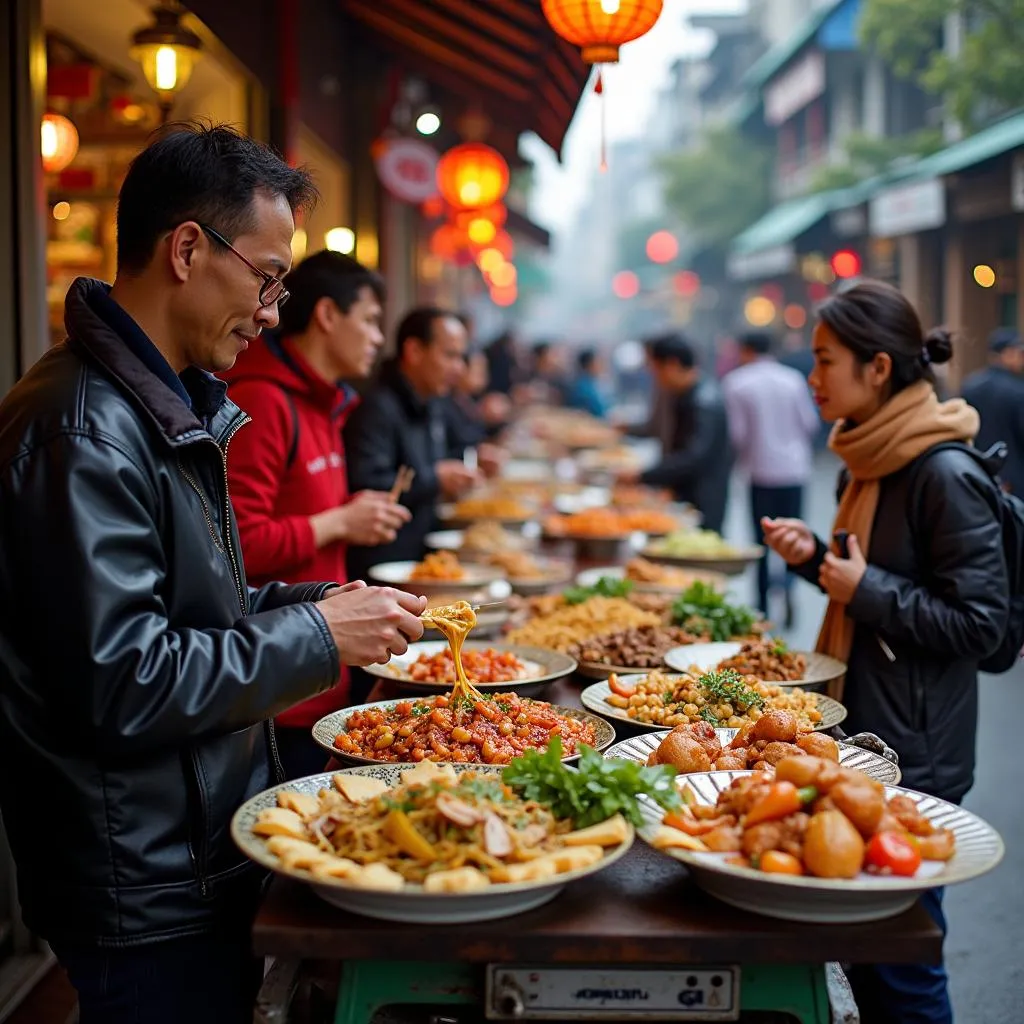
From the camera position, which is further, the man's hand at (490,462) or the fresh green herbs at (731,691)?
the man's hand at (490,462)

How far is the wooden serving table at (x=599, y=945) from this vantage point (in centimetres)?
197

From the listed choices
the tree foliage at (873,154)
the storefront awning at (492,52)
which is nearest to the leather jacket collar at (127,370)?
the storefront awning at (492,52)

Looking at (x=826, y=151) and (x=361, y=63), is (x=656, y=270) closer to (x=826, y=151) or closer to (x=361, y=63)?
(x=826, y=151)

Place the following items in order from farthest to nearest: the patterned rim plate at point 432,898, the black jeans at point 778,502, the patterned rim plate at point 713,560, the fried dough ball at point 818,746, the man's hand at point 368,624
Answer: the black jeans at point 778,502 → the patterned rim plate at point 713,560 → the fried dough ball at point 818,746 → the man's hand at point 368,624 → the patterned rim plate at point 432,898

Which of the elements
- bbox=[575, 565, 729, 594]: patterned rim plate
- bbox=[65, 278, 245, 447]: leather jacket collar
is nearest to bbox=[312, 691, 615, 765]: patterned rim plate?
bbox=[65, 278, 245, 447]: leather jacket collar

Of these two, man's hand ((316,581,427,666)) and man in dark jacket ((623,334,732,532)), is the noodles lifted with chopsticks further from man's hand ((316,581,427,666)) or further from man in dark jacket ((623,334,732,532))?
man in dark jacket ((623,334,732,532))

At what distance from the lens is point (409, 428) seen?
6.27 m

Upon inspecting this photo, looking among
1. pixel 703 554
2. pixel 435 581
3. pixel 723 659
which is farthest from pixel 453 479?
pixel 723 659

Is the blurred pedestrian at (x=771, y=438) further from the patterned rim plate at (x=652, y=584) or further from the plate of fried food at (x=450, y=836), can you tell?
the plate of fried food at (x=450, y=836)

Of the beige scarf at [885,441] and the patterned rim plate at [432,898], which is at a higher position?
the beige scarf at [885,441]

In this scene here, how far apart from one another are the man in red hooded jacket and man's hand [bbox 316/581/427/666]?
138cm

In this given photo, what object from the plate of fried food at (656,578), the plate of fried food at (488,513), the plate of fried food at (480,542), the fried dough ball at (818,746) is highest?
the plate of fried food at (488,513)

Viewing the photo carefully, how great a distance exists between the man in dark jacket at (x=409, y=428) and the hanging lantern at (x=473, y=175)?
3.51 metres

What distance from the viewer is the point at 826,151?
25078 millimetres
